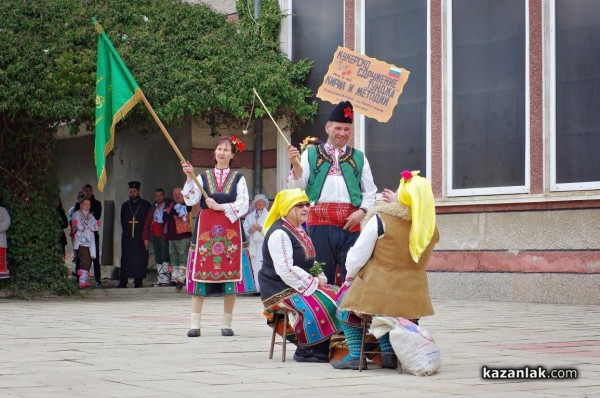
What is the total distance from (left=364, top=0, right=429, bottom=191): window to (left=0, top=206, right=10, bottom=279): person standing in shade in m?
5.42

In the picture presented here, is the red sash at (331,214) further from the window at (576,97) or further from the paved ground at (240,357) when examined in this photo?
the window at (576,97)

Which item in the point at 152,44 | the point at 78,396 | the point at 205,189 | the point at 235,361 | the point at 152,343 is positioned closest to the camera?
the point at 78,396

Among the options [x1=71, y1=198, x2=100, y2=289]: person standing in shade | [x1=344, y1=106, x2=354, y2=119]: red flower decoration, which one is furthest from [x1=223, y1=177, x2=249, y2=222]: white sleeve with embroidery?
[x1=71, y1=198, x2=100, y2=289]: person standing in shade

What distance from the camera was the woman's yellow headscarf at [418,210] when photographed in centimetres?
739

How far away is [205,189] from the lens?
34.2 feet

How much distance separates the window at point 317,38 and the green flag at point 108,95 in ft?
24.3

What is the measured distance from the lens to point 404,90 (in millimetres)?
17266

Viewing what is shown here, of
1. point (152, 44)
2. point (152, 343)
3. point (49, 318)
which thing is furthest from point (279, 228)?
point (152, 44)

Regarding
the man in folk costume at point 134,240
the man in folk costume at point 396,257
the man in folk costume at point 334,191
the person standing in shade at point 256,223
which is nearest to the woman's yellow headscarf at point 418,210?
the man in folk costume at point 396,257

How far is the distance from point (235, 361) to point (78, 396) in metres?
1.98

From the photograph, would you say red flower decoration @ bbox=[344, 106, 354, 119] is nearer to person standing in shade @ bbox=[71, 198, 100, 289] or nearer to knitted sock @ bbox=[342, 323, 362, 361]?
knitted sock @ bbox=[342, 323, 362, 361]

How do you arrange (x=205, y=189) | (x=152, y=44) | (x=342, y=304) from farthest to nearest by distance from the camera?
(x=152, y=44)
(x=205, y=189)
(x=342, y=304)

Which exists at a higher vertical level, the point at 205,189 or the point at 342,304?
the point at 205,189

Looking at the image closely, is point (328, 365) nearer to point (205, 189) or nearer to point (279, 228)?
point (279, 228)
